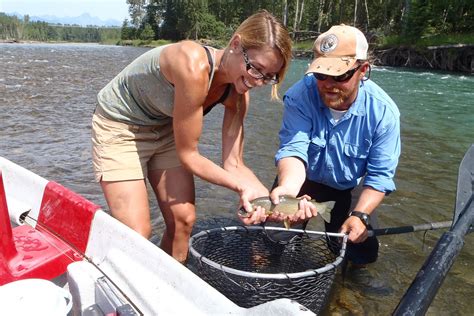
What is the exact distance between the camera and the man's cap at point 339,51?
3.32m

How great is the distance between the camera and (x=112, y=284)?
2.59 m

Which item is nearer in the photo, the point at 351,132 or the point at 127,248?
the point at 127,248

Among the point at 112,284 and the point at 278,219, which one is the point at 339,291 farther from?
the point at 112,284

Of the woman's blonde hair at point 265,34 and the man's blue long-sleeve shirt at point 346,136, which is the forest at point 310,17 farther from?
the woman's blonde hair at point 265,34

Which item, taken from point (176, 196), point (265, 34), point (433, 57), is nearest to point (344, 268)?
point (176, 196)

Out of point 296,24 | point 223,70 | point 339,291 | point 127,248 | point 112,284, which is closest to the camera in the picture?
point 112,284

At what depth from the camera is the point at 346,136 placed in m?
3.78

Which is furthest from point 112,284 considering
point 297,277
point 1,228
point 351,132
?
point 351,132

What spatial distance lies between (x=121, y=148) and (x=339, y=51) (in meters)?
1.81

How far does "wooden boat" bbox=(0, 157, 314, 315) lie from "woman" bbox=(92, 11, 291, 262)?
47cm

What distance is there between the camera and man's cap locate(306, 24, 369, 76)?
131 inches

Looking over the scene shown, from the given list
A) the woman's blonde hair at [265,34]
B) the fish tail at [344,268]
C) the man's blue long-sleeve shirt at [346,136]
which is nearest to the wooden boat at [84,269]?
the woman's blonde hair at [265,34]

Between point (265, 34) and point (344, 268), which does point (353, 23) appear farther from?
point (265, 34)

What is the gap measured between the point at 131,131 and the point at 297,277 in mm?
1726
